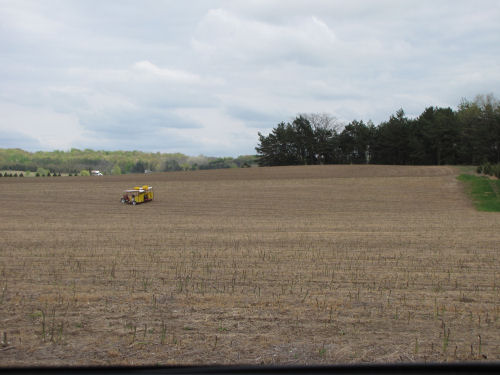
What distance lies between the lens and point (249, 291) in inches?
368

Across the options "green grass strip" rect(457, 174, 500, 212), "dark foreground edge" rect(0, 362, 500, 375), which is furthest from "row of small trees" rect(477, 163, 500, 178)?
"dark foreground edge" rect(0, 362, 500, 375)

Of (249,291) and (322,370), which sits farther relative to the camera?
(249,291)

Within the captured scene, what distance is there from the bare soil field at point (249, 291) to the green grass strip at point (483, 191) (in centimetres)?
881

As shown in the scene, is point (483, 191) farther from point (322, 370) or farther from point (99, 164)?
point (99, 164)

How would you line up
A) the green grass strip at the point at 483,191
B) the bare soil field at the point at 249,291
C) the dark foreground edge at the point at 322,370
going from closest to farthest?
1. the dark foreground edge at the point at 322,370
2. the bare soil field at the point at 249,291
3. the green grass strip at the point at 483,191

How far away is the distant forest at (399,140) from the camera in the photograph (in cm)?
7200

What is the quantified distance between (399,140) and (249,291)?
80536 millimetres

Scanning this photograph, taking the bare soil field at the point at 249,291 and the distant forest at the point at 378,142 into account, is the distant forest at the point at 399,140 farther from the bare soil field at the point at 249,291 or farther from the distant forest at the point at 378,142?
the bare soil field at the point at 249,291

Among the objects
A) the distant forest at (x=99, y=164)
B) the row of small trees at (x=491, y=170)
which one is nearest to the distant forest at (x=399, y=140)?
the distant forest at (x=99, y=164)

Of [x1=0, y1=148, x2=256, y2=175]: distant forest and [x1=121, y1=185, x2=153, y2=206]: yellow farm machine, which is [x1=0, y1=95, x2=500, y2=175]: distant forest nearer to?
[x1=0, y1=148, x2=256, y2=175]: distant forest

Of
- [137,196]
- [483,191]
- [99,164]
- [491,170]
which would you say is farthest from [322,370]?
[99,164]

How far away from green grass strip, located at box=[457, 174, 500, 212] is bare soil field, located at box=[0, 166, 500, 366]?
8807 mm

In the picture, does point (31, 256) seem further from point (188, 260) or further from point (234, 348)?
point (234, 348)

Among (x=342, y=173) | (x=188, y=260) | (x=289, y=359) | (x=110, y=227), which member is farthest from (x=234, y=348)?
(x=342, y=173)
